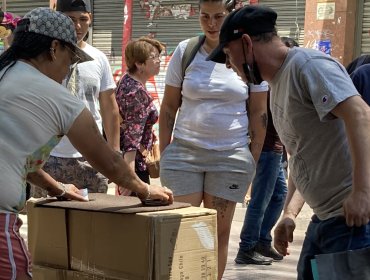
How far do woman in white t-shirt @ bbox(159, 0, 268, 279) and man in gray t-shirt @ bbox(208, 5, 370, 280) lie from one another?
3.61 feet

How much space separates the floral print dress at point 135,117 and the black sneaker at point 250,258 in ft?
Answer: 3.83

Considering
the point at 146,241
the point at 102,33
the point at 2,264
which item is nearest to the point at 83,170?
the point at 146,241

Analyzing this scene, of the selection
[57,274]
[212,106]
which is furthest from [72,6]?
[57,274]

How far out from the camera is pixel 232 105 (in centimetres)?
448

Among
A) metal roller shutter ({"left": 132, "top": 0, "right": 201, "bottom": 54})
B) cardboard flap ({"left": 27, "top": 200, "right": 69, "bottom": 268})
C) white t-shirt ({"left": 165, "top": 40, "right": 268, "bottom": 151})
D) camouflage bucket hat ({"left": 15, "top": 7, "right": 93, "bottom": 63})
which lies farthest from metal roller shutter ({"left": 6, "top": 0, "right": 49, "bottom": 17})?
camouflage bucket hat ({"left": 15, "top": 7, "right": 93, "bottom": 63})

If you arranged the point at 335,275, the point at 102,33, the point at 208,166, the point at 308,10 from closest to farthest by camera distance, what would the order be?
the point at 335,275 → the point at 208,166 → the point at 308,10 → the point at 102,33

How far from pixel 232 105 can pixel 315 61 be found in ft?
5.33

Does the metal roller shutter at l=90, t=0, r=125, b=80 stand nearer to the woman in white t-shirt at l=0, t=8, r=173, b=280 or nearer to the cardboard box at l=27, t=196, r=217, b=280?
the cardboard box at l=27, t=196, r=217, b=280

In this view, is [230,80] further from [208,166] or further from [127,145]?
[127,145]

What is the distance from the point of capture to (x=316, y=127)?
9.62 feet

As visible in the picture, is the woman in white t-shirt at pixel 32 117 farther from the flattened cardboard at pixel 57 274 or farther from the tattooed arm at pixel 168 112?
the tattooed arm at pixel 168 112

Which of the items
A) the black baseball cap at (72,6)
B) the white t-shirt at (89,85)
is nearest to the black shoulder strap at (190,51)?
the white t-shirt at (89,85)

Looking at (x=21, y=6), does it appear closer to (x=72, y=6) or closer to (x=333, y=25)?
(x=333, y=25)

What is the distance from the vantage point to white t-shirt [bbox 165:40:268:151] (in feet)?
14.5
